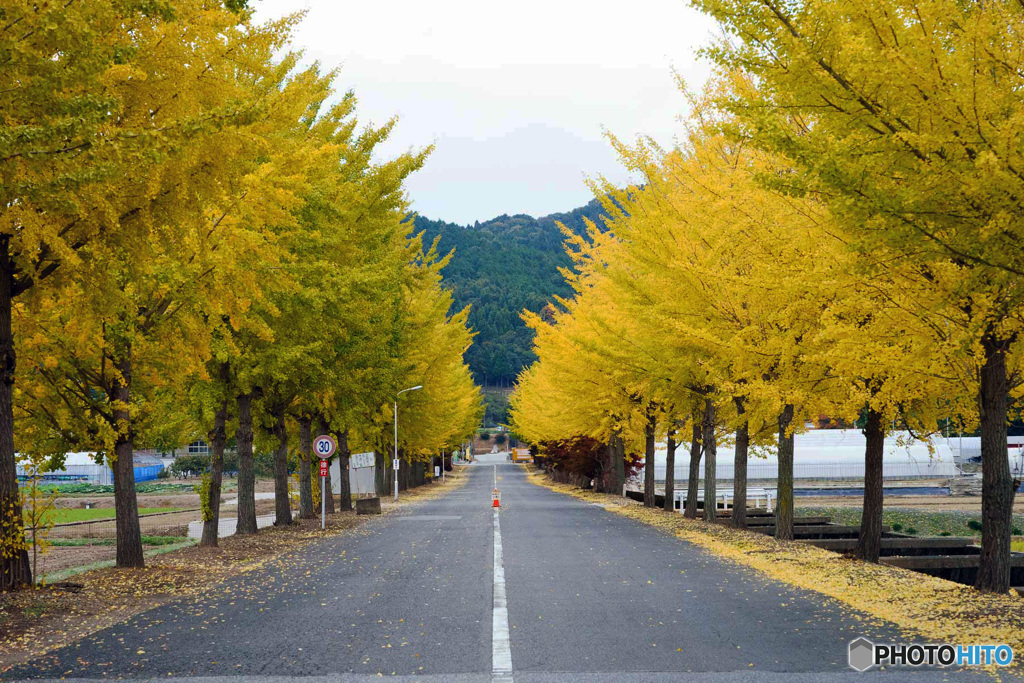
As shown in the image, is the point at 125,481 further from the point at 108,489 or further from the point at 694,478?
the point at 108,489

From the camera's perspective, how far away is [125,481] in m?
15.0

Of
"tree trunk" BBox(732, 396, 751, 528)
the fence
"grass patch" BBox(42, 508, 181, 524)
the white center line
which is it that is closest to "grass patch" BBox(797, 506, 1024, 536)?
"tree trunk" BBox(732, 396, 751, 528)

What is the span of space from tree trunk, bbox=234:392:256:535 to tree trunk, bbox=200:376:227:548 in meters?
1.23

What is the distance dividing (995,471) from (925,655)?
4.81 meters

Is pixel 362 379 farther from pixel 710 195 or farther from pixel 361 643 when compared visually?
pixel 361 643

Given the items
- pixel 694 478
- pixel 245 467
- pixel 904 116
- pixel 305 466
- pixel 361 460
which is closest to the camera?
pixel 904 116

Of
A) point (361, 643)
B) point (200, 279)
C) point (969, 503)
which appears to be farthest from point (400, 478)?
point (361, 643)

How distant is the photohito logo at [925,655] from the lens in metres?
7.57

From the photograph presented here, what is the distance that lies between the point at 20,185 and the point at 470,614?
613 cm

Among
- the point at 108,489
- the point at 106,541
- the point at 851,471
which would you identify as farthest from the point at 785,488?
the point at 108,489

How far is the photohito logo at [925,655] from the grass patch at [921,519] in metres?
26.8

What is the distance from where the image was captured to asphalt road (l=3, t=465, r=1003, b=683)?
7.27 metres

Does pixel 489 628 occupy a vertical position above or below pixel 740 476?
above

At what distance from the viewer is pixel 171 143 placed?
27.3 feet
